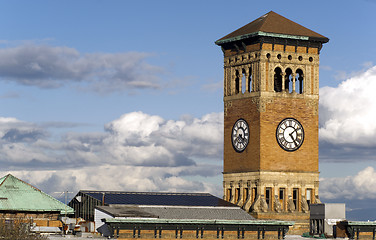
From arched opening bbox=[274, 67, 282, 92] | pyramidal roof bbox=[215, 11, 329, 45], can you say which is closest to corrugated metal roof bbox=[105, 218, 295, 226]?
arched opening bbox=[274, 67, 282, 92]

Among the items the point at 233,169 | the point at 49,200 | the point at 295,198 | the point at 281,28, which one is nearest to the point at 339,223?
the point at 295,198

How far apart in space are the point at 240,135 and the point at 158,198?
18.8 meters

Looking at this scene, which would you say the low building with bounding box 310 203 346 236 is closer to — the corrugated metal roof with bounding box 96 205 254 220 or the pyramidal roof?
the corrugated metal roof with bounding box 96 205 254 220

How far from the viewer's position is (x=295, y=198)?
497 ft

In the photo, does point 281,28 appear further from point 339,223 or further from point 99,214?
point 99,214

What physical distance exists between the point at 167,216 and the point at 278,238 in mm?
15586

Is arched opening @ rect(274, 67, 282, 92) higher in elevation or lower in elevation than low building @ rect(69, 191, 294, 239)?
higher

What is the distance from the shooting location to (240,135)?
153 metres

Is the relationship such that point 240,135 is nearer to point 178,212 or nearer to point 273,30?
point 273,30

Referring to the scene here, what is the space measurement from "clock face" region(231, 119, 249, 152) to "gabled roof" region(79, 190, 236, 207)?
958 cm

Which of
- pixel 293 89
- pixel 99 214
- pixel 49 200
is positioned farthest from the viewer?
pixel 293 89

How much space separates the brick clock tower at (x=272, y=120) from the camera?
149 meters

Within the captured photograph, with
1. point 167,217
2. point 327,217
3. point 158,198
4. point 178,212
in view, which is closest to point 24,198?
point 158,198

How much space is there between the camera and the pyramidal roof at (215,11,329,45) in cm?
14929
